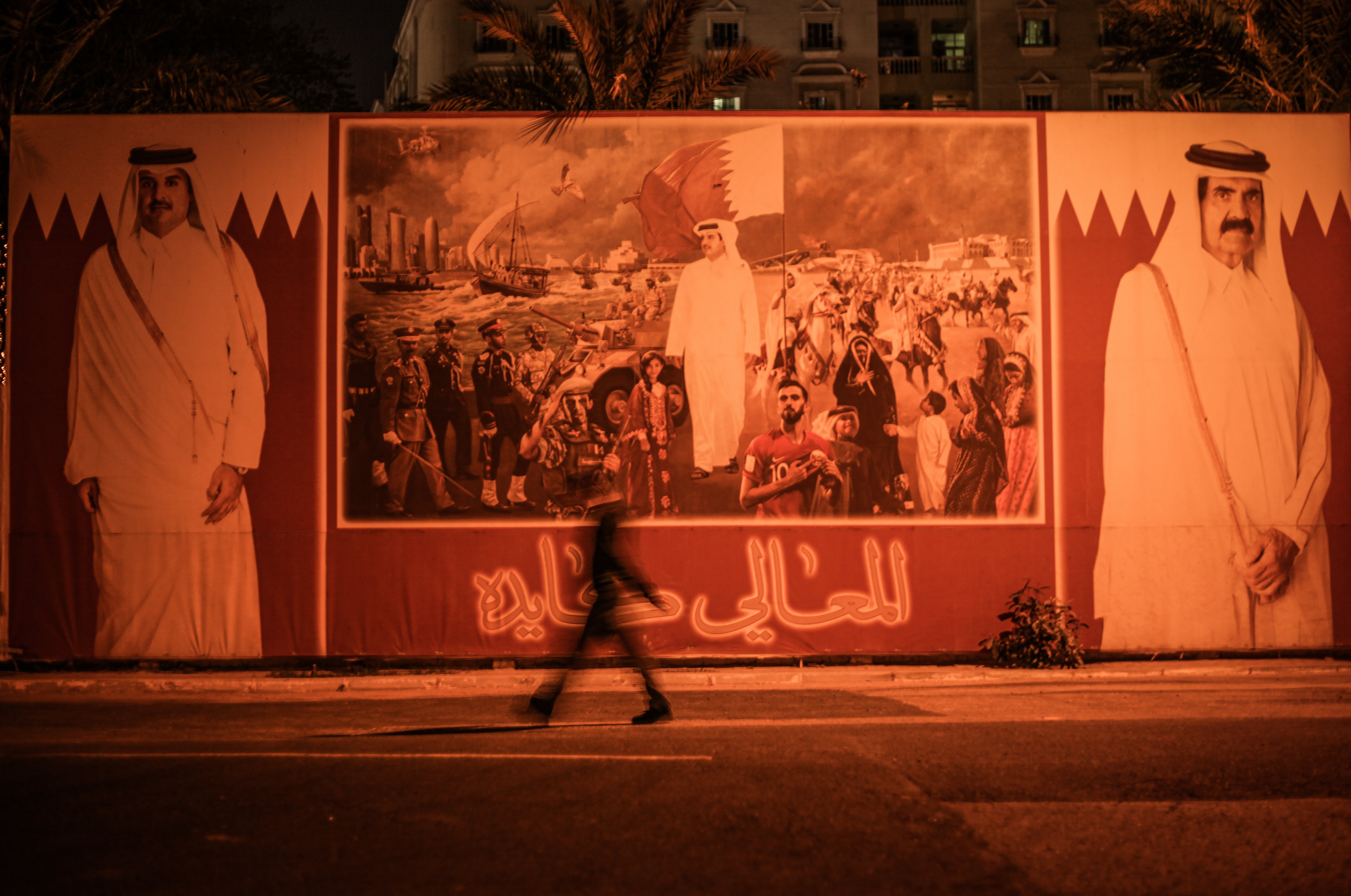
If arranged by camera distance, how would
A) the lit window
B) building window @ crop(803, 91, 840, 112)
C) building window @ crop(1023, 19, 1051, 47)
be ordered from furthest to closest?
1. building window @ crop(1023, 19, 1051, 47)
2. building window @ crop(803, 91, 840, 112)
3. the lit window

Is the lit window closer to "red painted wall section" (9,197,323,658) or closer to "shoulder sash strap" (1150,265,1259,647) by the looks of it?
"shoulder sash strap" (1150,265,1259,647)

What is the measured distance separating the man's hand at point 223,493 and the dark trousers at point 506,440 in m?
2.96

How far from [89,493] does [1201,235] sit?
13937mm

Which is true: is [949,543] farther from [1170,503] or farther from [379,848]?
[379,848]

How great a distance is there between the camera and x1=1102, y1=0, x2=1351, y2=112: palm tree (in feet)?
55.7

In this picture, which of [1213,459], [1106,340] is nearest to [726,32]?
[1106,340]

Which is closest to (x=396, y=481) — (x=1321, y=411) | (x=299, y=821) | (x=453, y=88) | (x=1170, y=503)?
(x=453, y=88)

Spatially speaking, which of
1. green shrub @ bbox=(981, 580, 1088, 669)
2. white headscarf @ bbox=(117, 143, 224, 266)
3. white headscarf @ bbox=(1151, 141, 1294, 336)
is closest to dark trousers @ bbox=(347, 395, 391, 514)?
white headscarf @ bbox=(117, 143, 224, 266)

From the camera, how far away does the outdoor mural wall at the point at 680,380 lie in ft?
44.4

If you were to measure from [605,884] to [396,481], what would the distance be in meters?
9.62

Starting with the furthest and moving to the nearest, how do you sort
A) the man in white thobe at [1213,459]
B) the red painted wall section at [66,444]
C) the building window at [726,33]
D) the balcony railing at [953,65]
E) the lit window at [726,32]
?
the balcony railing at [953,65]
the lit window at [726,32]
the building window at [726,33]
the man in white thobe at [1213,459]
the red painted wall section at [66,444]

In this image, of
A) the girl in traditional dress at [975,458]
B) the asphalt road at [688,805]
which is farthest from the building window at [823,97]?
the asphalt road at [688,805]

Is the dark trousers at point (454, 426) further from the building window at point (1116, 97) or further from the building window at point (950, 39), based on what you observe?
the building window at point (1116, 97)

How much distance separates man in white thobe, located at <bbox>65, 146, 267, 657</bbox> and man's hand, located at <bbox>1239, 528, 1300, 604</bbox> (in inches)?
474
